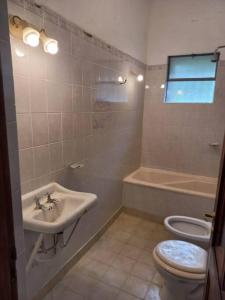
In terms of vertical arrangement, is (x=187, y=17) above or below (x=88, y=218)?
above

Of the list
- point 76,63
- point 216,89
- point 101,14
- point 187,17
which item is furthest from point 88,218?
point 187,17

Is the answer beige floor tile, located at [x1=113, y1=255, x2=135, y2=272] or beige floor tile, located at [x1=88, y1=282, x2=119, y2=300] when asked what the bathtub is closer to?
beige floor tile, located at [x1=113, y1=255, x2=135, y2=272]

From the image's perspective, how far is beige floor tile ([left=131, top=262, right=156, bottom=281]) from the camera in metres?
1.88

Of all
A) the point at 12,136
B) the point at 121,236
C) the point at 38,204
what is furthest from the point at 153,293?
the point at 12,136

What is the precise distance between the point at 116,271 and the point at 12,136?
1.75m

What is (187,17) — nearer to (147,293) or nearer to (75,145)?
(75,145)

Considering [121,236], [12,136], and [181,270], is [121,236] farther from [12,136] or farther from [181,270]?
[12,136]

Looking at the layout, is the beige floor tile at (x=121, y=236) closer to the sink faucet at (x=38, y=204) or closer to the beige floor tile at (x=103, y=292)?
the beige floor tile at (x=103, y=292)

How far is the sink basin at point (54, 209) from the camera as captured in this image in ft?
3.97

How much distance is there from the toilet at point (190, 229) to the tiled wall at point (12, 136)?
1.53 m

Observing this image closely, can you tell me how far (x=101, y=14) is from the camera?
77.0 inches

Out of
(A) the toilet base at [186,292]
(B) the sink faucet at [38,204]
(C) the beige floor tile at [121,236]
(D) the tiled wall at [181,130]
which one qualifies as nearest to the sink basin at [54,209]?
(B) the sink faucet at [38,204]

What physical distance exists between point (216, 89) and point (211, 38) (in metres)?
0.68

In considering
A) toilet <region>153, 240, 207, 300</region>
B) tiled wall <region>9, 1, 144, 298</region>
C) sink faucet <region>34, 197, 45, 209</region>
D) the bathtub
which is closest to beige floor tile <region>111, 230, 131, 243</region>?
tiled wall <region>9, 1, 144, 298</region>
